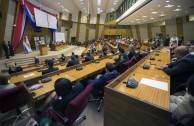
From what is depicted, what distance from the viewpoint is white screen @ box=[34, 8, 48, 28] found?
10016mm

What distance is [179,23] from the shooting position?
512 inches

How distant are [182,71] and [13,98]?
3.24m

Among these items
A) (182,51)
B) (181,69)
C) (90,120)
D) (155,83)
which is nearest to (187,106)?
(155,83)

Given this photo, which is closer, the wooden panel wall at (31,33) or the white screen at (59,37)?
the wooden panel wall at (31,33)

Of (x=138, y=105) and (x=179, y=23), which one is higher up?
(x=179, y=23)

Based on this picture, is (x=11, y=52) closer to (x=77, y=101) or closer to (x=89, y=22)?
(x=77, y=101)

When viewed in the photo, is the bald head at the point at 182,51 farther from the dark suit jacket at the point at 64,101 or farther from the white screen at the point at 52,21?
the white screen at the point at 52,21

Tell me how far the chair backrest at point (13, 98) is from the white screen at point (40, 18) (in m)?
9.93

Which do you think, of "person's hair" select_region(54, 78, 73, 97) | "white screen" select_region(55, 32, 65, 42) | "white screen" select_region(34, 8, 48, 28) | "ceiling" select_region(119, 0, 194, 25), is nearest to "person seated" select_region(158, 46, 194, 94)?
"person's hair" select_region(54, 78, 73, 97)

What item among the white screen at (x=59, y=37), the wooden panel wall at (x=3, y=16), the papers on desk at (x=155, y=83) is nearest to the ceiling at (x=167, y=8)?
the papers on desk at (x=155, y=83)

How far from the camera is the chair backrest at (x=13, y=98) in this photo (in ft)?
6.26

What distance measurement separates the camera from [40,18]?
1062 centimetres

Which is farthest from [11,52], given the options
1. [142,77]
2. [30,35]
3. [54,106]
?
[142,77]

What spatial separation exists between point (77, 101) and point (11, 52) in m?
9.36
